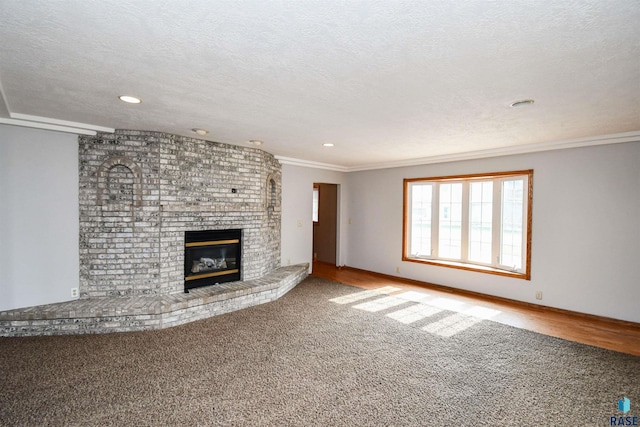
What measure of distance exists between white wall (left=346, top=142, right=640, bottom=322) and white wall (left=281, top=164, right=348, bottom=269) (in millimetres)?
3011

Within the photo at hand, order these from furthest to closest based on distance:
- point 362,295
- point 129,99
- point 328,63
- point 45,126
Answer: point 362,295, point 45,126, point 129,99, point 328,63

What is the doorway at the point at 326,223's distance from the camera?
7.78 metres

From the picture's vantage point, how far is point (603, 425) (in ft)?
7.13

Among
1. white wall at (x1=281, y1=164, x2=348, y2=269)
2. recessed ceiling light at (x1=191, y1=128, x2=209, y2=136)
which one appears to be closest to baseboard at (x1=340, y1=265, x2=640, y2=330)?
white wall at (x1=281, y1=164, x2=348, y2=269)

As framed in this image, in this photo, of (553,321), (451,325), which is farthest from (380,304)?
(553,321)

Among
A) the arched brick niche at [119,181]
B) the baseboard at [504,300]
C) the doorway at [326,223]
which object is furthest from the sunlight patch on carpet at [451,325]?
the arched brick niche at [119,181]

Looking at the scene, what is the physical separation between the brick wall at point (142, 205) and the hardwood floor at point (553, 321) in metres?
3.36

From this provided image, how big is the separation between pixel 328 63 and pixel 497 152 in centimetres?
410

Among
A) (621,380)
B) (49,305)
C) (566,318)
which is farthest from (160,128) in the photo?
(566,318)

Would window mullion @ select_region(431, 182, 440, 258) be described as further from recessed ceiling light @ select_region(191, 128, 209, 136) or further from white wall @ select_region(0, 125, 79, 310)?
white wall @ select_region(0, 125, 79, 310)

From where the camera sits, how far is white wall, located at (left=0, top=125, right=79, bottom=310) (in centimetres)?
354

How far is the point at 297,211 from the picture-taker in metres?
6.43

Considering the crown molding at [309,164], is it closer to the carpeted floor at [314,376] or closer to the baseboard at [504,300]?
the baseboard at [504,300]

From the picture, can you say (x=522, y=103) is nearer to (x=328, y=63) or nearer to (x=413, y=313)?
(x=328, y=63)
